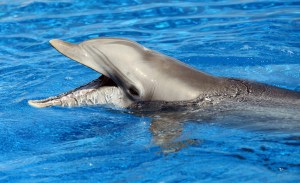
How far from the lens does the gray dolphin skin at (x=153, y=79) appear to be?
6.54m

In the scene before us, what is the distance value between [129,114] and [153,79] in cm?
50

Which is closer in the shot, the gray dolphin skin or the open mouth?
the gray dolphin skin

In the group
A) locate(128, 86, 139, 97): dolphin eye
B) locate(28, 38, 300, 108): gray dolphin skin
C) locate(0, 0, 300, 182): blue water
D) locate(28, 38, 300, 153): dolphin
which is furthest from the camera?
locate(128, 86, 139, 97): dolphin eye

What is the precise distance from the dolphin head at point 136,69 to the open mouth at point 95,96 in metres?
0.12

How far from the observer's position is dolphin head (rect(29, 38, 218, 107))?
6.59m

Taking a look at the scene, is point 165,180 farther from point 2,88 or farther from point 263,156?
point 2,88

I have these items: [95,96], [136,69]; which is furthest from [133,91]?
[95,96]

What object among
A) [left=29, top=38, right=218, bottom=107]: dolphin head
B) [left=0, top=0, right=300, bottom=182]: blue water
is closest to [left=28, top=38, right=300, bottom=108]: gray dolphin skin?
[left=29, top=38, right=218, bottom=107]: dolphin head

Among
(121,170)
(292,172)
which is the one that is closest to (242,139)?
(292,172)

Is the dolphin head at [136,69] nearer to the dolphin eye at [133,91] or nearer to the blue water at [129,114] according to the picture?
the dolphin eye at [133,91]

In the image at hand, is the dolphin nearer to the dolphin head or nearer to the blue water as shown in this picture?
the dolphin head

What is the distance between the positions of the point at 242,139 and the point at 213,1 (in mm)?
7187

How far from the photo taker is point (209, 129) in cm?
635

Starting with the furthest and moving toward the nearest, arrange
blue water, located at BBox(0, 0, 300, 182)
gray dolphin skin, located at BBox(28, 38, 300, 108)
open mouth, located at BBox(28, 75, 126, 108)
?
open mouth, located at BBox(28, 75, 126, 108)
gray dolphin skin, located at BBox(28, 38, 300, 108)
blue water, located at BBox(0, 0, 300, 182)
